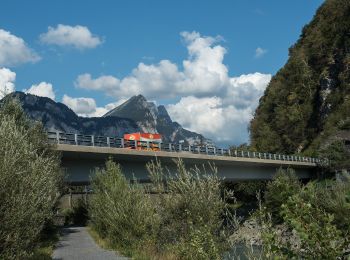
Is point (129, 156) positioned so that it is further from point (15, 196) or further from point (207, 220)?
point (15, 196)

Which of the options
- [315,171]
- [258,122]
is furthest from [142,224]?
[258,122]

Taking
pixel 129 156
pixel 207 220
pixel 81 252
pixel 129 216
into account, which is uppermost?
pixel 129 156

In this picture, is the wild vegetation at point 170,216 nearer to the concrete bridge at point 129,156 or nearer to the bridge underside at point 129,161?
the concrete bridge at point 129,156

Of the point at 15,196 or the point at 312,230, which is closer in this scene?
the point at 312,230

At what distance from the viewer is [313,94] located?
107 metres

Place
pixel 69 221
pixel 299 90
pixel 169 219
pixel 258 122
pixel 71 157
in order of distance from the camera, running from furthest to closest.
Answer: pixel 258 122 → pixel 299 90 → pixel 69 221 → pixel 71 157 → pixel 169 219

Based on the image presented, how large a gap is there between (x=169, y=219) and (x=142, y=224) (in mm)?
4672

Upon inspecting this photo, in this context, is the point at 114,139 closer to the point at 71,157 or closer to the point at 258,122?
the point at 71,157

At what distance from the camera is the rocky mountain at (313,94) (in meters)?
97.1

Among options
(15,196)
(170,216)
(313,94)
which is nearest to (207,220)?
(170,216)

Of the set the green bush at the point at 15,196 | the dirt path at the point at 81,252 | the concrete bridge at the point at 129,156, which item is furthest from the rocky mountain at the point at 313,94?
the green bush at the point at 15,196

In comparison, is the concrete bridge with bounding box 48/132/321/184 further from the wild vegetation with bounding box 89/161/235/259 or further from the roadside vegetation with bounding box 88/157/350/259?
the roadside vegetation with bounding box 88/157/350/259

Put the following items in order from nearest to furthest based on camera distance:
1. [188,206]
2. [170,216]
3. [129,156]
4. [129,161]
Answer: [188,206]
[170,216]
[129,156]
[129,161]

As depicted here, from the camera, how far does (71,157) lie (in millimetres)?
37344
